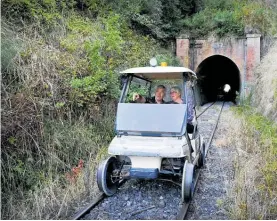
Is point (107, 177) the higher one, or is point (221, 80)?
point (221, 80)

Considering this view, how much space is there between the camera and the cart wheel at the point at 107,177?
17.6 ft

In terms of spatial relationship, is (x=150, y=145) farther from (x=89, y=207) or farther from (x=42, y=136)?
(x=42, y=136)

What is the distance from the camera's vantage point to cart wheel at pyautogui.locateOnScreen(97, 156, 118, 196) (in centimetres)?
537

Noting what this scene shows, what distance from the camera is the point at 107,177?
5.61 m

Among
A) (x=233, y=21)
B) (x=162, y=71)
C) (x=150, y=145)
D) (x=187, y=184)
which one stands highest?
(x=233, y=21)

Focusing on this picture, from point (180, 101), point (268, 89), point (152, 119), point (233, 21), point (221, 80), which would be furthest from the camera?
point (221, 80)

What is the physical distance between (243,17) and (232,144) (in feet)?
38.2

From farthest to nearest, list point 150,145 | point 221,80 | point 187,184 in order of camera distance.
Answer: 1. point 221,80
2. point 150,145
3. point 187,184

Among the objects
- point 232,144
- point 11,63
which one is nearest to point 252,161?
point 232,144

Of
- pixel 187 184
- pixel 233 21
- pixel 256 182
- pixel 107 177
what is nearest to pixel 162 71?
pixel 187 184

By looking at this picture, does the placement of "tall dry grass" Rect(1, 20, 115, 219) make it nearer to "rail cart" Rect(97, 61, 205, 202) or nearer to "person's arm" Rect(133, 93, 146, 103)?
"rail cart" Rect(97, 61, 205, 202)

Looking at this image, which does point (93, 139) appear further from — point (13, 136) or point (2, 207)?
point (2, 207)

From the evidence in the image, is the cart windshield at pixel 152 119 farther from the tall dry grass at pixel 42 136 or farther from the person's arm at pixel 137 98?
the tall dry grass at pixel 42 136

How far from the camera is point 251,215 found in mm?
4574
